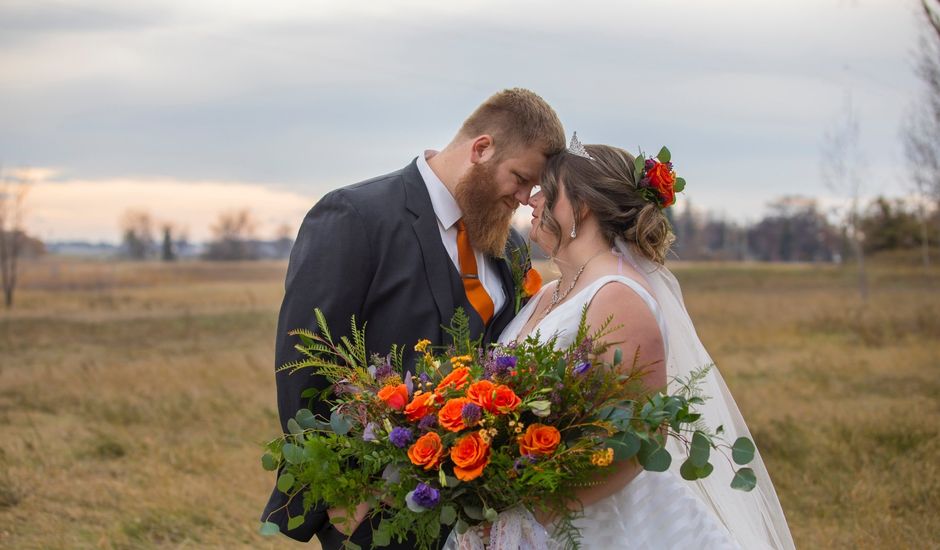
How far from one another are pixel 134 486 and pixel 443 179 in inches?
187

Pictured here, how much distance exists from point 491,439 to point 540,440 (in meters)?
0.15

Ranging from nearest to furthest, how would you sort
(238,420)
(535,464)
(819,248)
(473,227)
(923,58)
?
1. (535,464)
2. (473,227)
3. (238,420)
4. (923,58)
5. (819,248)

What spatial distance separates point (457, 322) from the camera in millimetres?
3779

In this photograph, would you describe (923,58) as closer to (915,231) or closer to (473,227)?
(473,227)

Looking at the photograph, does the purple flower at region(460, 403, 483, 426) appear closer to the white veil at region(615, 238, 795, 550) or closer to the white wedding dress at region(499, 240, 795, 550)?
the white wedding dress at region(499, 240, 795, 550)

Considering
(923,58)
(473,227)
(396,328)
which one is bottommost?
(396,328)

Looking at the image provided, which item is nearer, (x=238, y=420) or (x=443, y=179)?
(x=443, y=179)

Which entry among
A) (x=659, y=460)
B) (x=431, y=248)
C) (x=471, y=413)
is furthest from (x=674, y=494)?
(x=431, y=248)

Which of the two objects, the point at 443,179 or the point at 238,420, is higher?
the point at 443,179

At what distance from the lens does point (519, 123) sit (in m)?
4.10

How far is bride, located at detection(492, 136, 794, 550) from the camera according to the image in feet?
11.2

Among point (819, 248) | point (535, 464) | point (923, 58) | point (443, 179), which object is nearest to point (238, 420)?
point (443, 179)

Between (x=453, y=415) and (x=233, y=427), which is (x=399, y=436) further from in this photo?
(x=233, y=427)

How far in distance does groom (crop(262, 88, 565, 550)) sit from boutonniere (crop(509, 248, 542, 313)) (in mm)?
37
